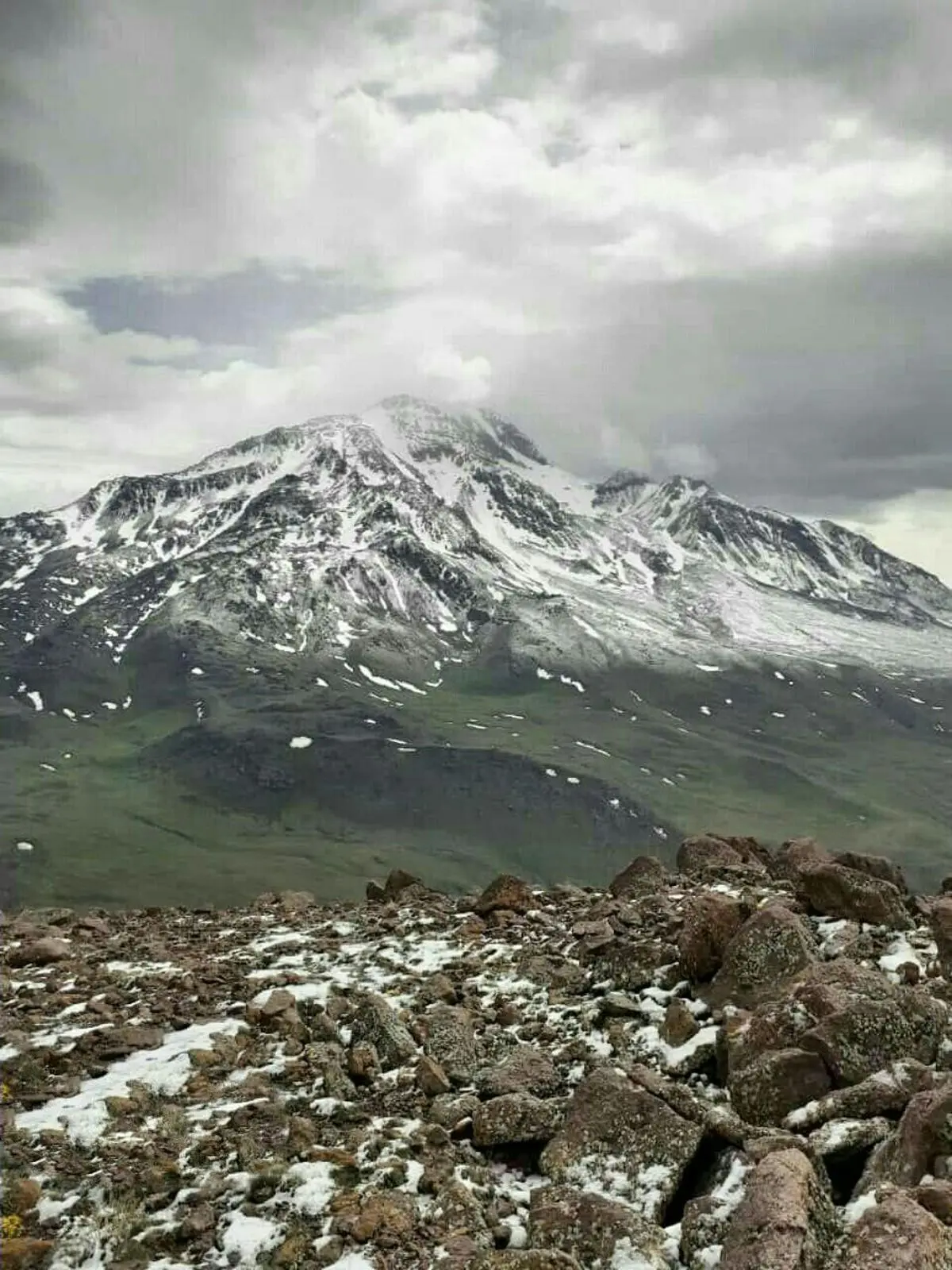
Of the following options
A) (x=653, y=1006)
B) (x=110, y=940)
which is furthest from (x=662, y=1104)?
(x=110, y=940)

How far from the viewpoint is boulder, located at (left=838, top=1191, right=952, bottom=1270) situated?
9.11m

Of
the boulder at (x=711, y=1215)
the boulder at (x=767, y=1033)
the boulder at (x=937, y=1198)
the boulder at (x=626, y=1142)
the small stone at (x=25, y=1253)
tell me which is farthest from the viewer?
the boulder at (x=767, y=1033)

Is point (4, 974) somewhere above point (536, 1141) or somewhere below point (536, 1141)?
below

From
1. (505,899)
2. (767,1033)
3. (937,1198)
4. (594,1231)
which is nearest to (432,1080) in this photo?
(594,1231)

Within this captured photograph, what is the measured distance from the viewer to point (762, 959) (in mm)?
17516

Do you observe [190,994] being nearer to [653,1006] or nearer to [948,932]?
[653,1006]

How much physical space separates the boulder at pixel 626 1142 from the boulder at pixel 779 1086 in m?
1.10

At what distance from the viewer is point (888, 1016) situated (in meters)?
14.1

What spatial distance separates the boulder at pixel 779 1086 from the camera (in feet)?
43.8

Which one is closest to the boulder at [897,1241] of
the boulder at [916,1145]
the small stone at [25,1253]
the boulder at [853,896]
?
the boulder at [916,1145]

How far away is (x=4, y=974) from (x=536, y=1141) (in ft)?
53.8

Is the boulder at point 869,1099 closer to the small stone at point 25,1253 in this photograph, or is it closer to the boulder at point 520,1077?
the boulder at point 520,1077

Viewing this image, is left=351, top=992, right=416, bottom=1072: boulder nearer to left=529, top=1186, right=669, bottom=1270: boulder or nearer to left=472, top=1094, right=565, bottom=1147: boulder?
left=472, top=1094, right=565, bottom=1147: boulder

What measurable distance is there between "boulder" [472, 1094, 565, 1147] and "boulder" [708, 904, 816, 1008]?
15.3 feet
